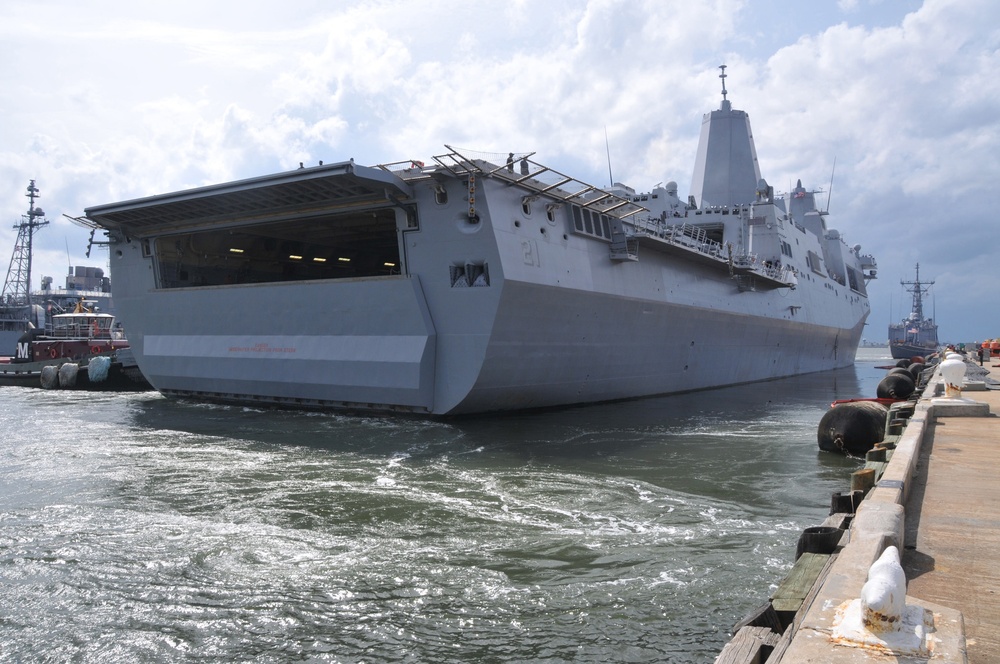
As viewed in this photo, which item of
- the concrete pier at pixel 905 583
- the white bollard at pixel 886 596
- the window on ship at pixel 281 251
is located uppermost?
the window on ship at pixel 281 251

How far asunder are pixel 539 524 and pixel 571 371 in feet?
30.8

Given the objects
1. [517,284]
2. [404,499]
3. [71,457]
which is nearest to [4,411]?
[71,457]

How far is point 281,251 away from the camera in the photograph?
20.3 m

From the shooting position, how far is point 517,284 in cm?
1365

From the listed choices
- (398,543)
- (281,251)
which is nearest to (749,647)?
(398,543)

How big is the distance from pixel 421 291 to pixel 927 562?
1184 centimetres

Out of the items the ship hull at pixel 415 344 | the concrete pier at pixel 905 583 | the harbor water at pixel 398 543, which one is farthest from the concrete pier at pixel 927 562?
the ship hull at pixel 415 344

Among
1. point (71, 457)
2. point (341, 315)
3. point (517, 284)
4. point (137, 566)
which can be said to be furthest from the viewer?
point (341, 315)

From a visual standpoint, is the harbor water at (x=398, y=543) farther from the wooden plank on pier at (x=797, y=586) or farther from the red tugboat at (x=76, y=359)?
the red tugboat at (x=76, y=359)

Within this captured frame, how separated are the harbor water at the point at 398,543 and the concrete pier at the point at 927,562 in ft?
4.34

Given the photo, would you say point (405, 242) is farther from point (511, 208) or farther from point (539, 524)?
point (539, 524)

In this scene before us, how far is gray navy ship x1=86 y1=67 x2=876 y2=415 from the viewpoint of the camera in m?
13.9

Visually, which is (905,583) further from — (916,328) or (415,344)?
(916,328)

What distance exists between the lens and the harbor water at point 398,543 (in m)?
4.58
